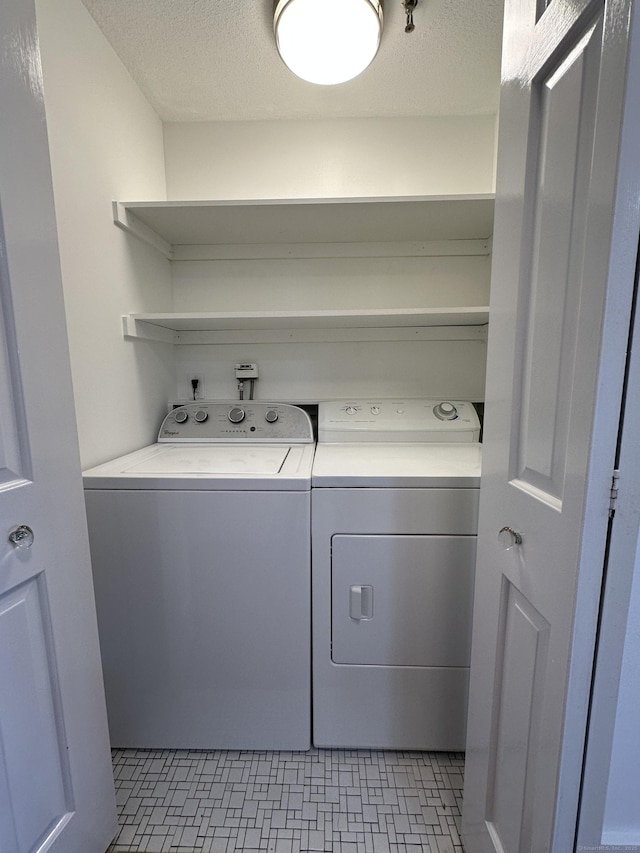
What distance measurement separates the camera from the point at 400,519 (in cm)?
121

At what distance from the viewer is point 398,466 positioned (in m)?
1.30

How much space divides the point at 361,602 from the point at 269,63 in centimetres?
209

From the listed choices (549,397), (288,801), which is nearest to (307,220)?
(549,397)

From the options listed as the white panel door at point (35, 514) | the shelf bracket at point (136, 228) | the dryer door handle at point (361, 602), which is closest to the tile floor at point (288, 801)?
the white panel door at point (35, 514)

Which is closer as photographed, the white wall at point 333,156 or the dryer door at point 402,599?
the dryer door at point 402,599

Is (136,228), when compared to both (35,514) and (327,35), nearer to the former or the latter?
(327,35)

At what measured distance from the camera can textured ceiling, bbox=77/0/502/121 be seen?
130 cm

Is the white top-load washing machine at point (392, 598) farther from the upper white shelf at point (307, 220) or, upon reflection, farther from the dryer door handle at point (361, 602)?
the upper white shelf at point (307, 220)

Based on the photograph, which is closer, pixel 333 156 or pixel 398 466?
pixel 398 466

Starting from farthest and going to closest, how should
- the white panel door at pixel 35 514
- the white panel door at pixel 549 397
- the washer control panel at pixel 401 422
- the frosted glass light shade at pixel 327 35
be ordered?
the washer control panel at pixel 401 422 → the frosted glass light shade at pixel 327 35 → the white panel door at pixel 35 514 → the white panel door at pixel 549 397

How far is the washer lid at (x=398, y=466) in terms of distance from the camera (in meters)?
1.19

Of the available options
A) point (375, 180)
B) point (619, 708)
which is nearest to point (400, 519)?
point (619, 708)

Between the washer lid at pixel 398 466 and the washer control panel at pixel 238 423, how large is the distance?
21 cm

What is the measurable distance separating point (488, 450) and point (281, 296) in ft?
4.72
